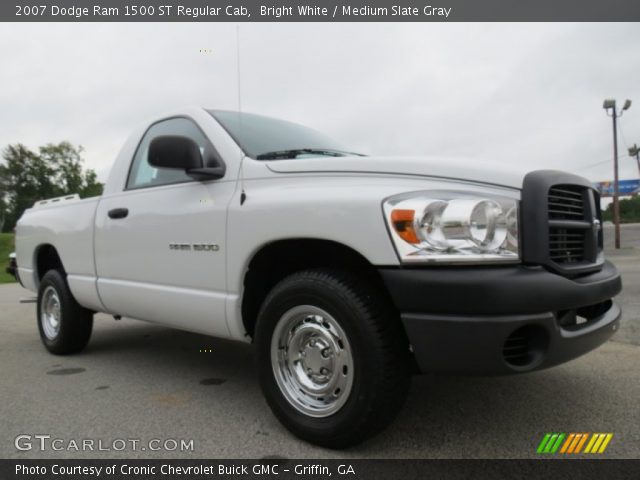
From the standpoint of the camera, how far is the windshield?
123 inches

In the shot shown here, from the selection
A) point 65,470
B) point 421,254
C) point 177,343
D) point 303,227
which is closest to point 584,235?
point 421,254

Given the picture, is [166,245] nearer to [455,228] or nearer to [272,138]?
[272,138]

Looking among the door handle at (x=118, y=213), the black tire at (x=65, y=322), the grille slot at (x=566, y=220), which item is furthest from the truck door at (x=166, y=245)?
the grille slot at (x=566, y=220)

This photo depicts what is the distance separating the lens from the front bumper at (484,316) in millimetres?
2008

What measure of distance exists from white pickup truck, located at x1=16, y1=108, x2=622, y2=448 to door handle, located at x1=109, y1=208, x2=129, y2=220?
9cm

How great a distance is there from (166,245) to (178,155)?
2.12 feet

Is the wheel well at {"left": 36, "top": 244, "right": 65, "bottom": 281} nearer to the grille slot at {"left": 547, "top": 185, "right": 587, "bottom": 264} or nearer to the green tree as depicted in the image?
the grille slot at {"left": 547, "top": 185, "right": 587, "bottom": 264}

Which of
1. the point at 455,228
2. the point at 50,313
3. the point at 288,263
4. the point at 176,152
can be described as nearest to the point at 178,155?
the point at 176,152

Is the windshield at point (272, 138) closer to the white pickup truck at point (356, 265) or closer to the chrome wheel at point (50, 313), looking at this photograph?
the white pickup truck at point (356, 265)

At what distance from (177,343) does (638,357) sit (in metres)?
3.93

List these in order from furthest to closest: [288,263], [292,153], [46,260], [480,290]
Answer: [46,260] < [292,153] < [288,263] < [480,290]

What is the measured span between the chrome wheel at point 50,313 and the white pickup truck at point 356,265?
157cm

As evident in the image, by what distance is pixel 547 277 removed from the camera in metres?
2.10

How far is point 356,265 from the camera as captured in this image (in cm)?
250
